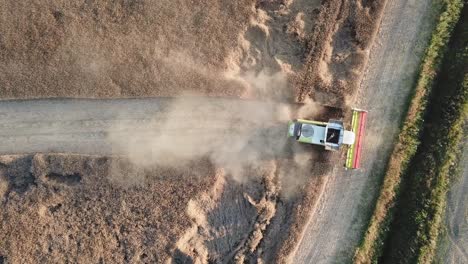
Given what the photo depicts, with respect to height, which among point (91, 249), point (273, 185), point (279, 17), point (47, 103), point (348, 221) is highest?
point (279, 17)

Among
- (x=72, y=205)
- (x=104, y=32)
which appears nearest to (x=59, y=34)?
(x=104, y=32)

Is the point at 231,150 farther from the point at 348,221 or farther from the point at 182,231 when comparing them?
the point at 348,221

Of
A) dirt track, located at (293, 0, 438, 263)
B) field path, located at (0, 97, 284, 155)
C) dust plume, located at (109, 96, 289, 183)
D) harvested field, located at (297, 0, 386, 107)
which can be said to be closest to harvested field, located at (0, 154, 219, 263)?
dust plume, located at (109, 96, 289, 183)

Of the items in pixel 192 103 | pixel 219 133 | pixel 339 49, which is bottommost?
pixel 219 133

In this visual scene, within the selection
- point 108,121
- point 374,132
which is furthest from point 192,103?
point 374,132

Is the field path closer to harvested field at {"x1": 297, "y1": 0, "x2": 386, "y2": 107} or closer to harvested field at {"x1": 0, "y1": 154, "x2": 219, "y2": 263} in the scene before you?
harvested field at {"x1": 0, "y1": 154, "x2": 219, "y2": 263}

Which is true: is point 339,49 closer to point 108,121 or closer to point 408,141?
point 408,141
